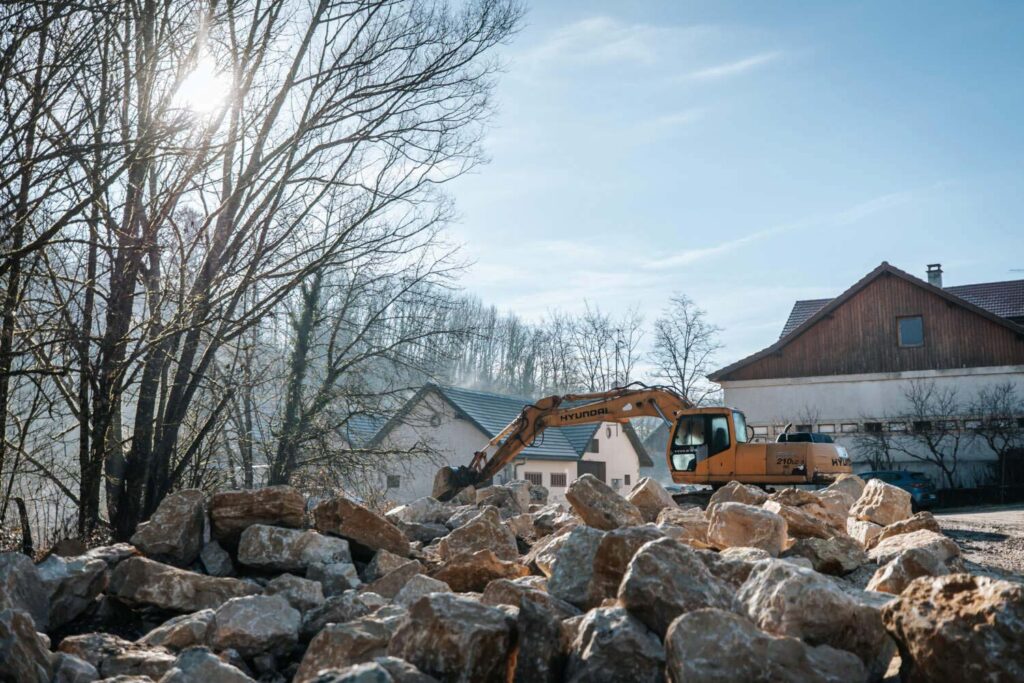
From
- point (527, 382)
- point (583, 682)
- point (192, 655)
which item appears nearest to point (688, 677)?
point (583, 682)

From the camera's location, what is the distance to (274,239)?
11.0 m

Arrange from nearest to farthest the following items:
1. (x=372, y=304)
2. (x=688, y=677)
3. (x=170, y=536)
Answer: (x=688, y=677)
(x=170, y=536)
(x=372, y=304)

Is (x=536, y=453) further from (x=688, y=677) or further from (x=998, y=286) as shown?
(x=688, y=677)

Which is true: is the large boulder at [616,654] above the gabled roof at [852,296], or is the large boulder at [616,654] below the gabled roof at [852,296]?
below

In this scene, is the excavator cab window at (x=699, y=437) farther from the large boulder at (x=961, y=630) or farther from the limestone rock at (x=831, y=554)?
the large boulder at (x=961, y=630)

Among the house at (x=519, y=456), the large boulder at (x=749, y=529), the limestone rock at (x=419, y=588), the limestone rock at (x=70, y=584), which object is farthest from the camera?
the house at (x=519, y=456)

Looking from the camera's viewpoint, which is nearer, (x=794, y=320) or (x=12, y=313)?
(x=12, y=313)

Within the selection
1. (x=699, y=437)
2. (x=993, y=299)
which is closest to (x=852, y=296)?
(x=993, y=299)

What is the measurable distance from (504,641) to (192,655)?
1393 mm

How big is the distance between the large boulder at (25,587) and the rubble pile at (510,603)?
1cm

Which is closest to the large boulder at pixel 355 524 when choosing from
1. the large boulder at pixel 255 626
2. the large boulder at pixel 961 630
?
the large boulder at pixel 255 626

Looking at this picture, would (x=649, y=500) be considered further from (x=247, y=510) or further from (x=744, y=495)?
(x=247, y=510)

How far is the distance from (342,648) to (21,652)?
4.52 ft

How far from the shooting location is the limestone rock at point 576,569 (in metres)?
5.16
